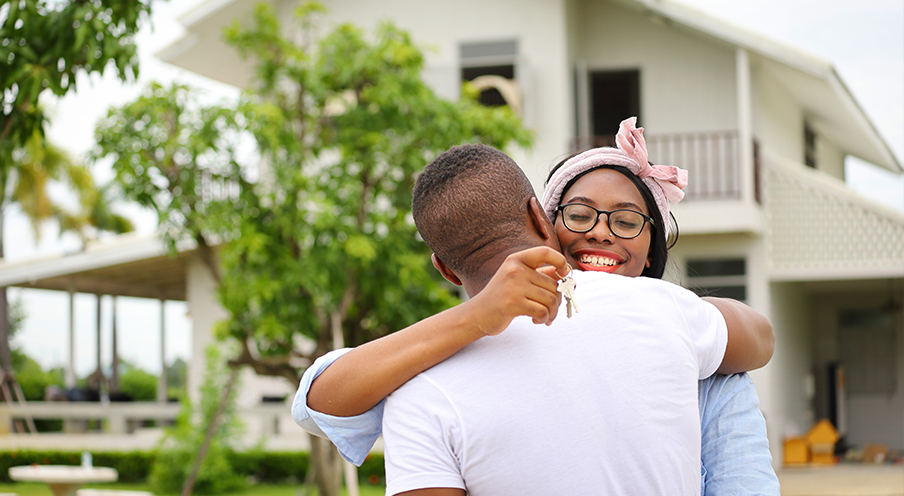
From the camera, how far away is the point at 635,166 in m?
2.06

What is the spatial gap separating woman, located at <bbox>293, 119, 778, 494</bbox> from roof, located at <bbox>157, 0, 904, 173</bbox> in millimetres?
10567

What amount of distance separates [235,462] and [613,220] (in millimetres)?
12059

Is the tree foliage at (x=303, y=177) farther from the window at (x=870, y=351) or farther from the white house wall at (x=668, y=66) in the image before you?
the window at (x=870, y=351)

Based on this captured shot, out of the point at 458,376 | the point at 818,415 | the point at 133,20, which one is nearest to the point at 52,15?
the point at 133,20

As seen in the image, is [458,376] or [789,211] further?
[789,211]

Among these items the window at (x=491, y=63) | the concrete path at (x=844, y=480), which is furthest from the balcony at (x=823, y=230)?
the window at (x=491, y=63)

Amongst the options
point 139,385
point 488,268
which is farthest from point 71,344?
point 488,268

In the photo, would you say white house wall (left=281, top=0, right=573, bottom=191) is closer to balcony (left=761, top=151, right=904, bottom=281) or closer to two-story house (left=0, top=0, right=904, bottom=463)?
two-story house (left=0, top=0, right=904, bottom=463)

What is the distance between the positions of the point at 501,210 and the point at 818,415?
17.2 m

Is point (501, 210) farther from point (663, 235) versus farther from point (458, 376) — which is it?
point (663, 235)

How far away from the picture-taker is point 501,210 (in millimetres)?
1516

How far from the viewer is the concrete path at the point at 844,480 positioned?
35.4ft

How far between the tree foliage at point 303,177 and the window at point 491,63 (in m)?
4.40

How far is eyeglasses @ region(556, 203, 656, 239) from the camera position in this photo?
200cm
